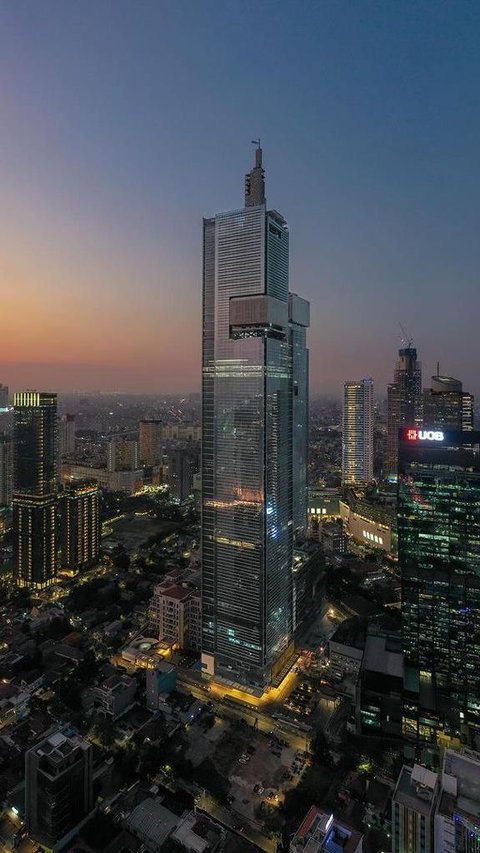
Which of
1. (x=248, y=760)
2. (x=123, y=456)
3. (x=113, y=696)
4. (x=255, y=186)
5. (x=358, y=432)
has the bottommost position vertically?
(x=248, y=760)

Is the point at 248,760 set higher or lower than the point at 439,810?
lower

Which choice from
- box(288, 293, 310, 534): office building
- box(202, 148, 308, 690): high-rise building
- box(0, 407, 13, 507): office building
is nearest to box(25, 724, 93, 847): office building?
box(202, 148, 308, 690): high-rise building

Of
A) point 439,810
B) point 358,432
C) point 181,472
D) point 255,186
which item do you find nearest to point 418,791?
point 439,810

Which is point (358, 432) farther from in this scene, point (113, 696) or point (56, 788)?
point (56, 788)

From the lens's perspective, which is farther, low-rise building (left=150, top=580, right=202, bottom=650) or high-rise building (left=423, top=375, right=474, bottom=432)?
high-rise building (left=423, top=375, right=474, bottom=432)

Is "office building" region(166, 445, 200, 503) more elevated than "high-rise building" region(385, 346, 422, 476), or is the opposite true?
"high-rise building" region(385, 346, 422, 476)

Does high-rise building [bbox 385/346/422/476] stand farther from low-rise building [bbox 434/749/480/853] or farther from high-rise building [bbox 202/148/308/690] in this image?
low-rise building [bbox 434/749/480/853]

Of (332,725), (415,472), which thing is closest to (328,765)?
(332,725)

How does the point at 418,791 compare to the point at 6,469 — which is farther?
the point at 6,469
